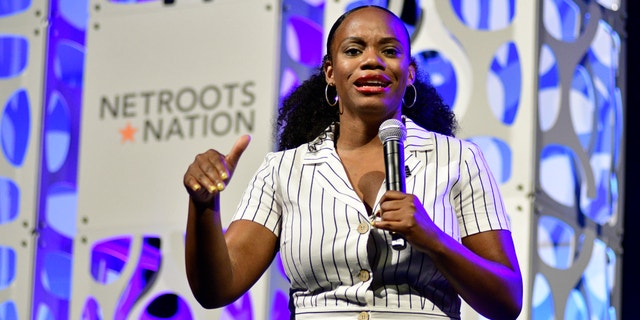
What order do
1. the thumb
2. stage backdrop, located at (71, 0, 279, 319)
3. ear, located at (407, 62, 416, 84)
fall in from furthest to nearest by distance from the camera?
stage backdrop, located at (71, 0, 279, 319) < ear, located at (407, 62, 416, 84) < the thumb

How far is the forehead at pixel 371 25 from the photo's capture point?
8.72 feet

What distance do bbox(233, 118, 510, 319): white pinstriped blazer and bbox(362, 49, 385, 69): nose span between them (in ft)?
0.57

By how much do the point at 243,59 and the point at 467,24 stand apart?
785mm

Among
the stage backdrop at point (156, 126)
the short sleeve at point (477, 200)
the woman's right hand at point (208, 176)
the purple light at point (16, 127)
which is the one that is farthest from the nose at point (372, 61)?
the purple light at point (16, 127)

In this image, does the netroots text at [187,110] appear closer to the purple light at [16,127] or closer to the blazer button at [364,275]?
the purple light at [16,127]

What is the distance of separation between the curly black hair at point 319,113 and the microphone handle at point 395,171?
0.58m

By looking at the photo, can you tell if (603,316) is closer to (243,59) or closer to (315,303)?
(243,59)

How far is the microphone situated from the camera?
7.54ft

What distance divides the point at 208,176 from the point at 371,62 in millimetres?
475

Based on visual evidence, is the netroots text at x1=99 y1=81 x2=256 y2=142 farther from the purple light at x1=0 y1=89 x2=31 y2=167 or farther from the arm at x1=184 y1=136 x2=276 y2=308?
the arm at x1=184 y1=136 x2=276 y2=308

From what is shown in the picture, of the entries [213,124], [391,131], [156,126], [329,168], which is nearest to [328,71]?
[329,168]

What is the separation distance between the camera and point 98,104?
4.45 metres

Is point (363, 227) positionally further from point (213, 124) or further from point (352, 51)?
point (213, 124)

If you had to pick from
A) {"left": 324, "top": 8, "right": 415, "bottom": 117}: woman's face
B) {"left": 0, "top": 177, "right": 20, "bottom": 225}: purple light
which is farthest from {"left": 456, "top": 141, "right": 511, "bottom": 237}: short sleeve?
{"left": 0, "top": 177, "right": 20, "bottom": 225}: purple light
